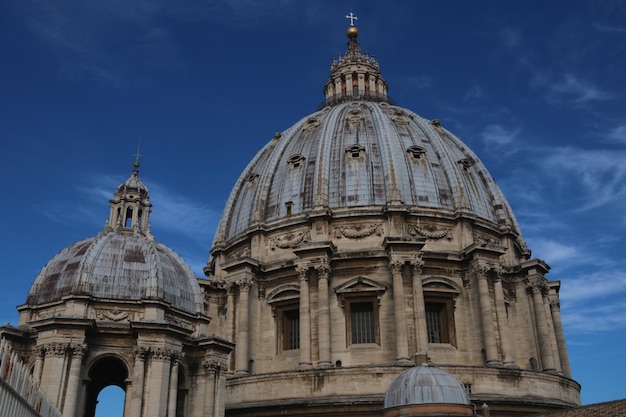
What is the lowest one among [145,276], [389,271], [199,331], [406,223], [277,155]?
[199,331]

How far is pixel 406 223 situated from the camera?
142 ft

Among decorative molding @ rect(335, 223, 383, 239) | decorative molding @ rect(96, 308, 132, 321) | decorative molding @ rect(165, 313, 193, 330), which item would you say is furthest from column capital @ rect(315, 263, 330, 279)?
decorative molding @ rect(96, 308, 132, 321)

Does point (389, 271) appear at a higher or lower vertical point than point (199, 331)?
higher

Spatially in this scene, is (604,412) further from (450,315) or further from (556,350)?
(556,350)

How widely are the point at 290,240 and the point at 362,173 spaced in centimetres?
731

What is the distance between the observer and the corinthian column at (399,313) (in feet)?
122

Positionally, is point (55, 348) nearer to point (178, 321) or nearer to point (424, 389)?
point (178, 321)

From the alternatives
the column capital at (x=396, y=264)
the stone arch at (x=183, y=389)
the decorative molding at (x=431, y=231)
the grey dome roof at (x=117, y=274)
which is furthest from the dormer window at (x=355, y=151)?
the stone arch at (x=183, y=389)

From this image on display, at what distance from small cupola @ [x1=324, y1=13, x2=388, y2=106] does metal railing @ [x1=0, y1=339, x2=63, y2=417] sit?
50024mm

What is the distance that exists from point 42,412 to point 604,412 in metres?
19.9

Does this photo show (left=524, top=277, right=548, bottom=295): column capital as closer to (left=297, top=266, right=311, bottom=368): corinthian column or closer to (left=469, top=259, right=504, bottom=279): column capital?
(left=469, top=259, right=504, bottom=279): column capital

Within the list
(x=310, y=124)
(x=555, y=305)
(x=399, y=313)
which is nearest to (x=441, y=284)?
(x=399, y=313)

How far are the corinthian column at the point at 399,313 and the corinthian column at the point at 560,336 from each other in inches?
605

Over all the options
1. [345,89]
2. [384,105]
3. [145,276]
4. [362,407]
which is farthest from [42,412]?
A: [345,89]
